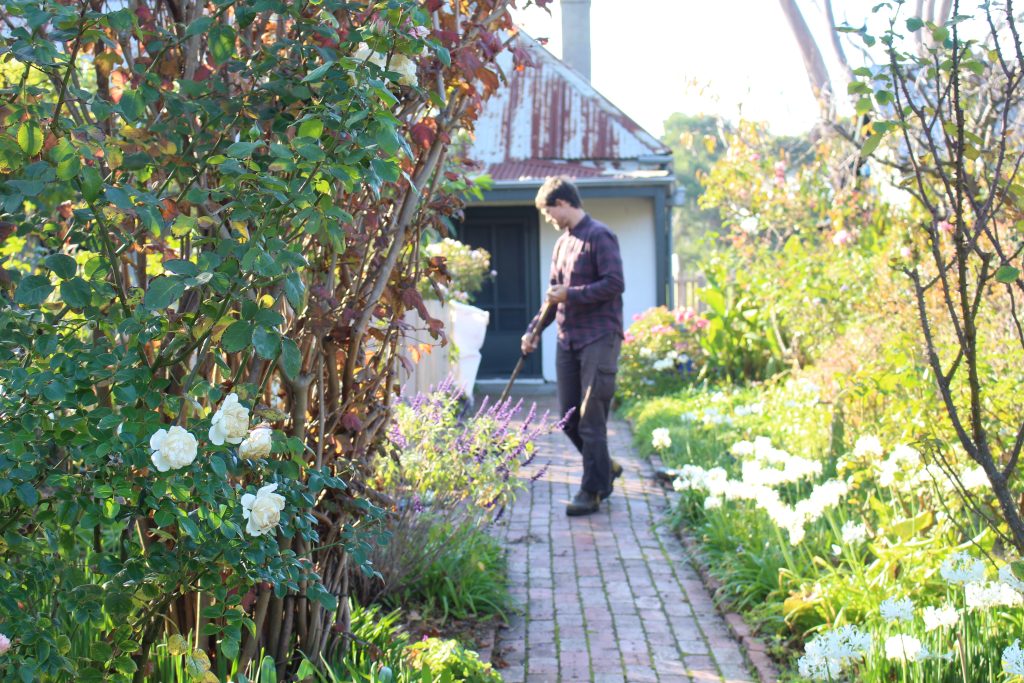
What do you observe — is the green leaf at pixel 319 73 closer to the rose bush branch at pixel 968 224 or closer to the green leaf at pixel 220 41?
the green leaf at pixel 220 41

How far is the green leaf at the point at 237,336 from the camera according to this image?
212 cm

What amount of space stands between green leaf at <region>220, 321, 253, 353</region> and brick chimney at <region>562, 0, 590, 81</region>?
52.9 feet

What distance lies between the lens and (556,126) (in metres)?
15.9

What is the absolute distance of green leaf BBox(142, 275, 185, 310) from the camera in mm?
2086

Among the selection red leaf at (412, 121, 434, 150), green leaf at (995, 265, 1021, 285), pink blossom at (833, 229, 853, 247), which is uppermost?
red leaf at (412, 121, 434, 150)

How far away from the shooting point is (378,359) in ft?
11.3

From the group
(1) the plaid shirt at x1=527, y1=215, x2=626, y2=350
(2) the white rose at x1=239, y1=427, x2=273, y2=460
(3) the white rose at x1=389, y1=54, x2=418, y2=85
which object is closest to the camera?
(2) the white rose at x1=239, y1=427, x2=273, y2=460

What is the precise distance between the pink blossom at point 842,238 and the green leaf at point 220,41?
8447 millimetres

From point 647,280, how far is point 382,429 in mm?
11939

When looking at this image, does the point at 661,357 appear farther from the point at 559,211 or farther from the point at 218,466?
the point at 218,466

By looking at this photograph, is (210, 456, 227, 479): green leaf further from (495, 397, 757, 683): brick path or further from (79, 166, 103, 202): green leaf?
(495, 397, 757, 683): brick path

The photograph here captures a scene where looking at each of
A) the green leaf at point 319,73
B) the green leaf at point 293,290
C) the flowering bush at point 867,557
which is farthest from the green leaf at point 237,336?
the flowering bush at point 867,557

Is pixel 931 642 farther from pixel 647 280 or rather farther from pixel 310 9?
pixel 647 280

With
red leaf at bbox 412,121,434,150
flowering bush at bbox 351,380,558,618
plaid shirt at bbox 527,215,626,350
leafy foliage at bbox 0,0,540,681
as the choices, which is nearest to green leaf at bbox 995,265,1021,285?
leafy foliage at bbox 0,0,540,681
